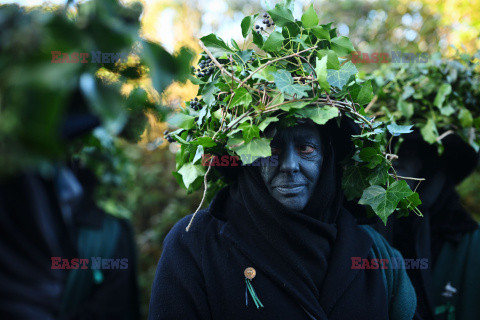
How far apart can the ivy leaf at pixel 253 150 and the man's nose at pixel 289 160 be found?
0.18m

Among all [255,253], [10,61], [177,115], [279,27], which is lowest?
[255,253]

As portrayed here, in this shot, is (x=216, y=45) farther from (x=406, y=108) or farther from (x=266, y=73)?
(x=406, y=108)

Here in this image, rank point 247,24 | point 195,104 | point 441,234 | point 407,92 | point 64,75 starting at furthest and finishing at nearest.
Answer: point 441,234 < point 407,92 < point 195,104 < point 247,24 < point 64,75

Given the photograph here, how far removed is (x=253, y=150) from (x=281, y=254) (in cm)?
59

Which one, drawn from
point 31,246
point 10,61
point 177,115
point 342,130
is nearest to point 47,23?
point 10,61

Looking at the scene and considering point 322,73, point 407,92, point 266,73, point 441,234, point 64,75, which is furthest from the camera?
point 441,234

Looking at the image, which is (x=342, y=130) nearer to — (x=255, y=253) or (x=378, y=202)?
(x=378, y=202)

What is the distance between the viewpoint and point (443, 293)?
292 centimetres

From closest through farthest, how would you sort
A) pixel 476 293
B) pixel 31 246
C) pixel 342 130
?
pixel 31 246 < pixel 342 130 < pixel 476 293

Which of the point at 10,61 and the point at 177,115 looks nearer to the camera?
the point at 10,61

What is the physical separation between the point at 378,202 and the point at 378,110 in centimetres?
136

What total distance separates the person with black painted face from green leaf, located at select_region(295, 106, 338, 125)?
160 mm

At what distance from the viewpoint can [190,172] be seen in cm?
204

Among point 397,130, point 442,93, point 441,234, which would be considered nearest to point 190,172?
point 397,130
